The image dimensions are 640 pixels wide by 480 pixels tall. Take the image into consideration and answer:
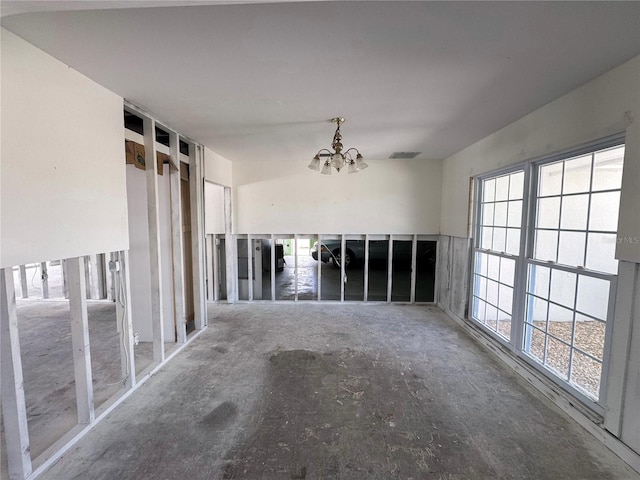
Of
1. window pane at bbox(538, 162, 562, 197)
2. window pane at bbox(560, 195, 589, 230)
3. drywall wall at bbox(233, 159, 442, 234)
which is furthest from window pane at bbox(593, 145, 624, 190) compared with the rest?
drywall wall at bbox(233, 159, 442, 234)

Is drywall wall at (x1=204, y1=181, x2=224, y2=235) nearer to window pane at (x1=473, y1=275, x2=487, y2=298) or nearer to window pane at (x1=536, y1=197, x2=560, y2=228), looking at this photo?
window pane at (x1=473, y1=275, x2=487, y2=298)

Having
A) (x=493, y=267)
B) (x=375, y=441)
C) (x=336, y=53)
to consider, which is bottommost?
(x=375, y=441)

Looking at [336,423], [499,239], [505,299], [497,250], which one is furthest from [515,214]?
[336,423]

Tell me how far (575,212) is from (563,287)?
65cm

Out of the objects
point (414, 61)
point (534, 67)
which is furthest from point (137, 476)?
point (534, 67)

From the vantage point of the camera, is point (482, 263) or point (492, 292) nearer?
point (492, 292)

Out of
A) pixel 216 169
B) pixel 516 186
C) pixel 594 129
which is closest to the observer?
pixel 594 129

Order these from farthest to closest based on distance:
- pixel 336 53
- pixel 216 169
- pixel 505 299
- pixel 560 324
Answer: pixel 216 169 < pixel 505 299 < pixel 560 324 < pixel 336 53

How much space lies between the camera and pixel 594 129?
2029 mm

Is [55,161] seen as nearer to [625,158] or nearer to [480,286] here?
[625,158]

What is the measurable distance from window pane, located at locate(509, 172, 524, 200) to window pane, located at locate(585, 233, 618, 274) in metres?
0.96

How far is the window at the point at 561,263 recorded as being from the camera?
2053 mm

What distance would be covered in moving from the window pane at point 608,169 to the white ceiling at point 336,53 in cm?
59

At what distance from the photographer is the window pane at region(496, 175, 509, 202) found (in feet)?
10.7
